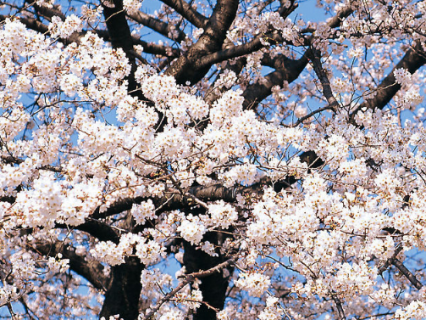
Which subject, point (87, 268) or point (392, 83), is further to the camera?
point (87, 268)

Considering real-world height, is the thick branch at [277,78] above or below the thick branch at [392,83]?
above

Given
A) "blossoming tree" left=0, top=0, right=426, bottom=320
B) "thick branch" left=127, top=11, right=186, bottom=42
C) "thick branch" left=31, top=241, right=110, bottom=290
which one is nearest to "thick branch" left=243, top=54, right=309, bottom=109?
"blossoming tree" left=0, top=0, right=426, bottom=320

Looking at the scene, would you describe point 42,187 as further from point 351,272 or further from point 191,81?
point 191,81

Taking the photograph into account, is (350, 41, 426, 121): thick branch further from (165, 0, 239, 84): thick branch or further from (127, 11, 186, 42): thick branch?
(127, 11, 186, 42): thick branch

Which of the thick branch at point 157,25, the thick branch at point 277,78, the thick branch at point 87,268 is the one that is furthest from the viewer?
the thick branch at point 157,25

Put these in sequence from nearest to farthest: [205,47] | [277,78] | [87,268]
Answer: [205,47], [87,268], [277,78]

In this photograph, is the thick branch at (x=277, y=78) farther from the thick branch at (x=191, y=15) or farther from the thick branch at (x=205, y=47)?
the thick branch at (x=191, y=15)

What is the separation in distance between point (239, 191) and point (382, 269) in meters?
1.83

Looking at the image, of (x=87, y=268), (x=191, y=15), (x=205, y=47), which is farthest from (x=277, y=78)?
(x=87, y=268)

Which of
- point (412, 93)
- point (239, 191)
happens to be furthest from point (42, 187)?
point (412, 93)

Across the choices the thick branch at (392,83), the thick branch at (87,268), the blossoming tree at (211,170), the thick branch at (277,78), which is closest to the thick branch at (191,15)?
the blossoming tree at (211,170)

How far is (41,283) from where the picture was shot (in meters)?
9.34

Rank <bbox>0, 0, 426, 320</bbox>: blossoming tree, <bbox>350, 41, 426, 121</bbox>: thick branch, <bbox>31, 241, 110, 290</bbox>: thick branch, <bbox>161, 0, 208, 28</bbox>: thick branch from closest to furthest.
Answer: <bbox>0, 0, 426, 320</bbox>: blossoming tree < <bbox>350, 41, 426, 121</bbox>: thick branch < <bbox>31, 241, 110, 290</bbox>: thick branch < <bbox>161, 0, 208, 28</bbox>: thick branch

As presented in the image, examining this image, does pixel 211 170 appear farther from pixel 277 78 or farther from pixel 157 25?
pixel 157 25
